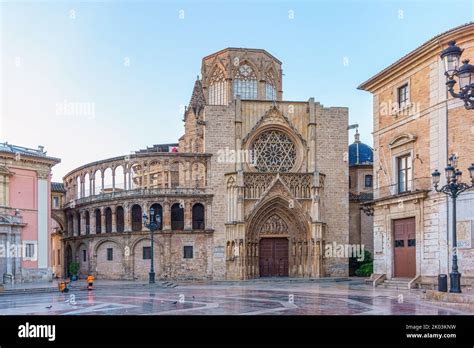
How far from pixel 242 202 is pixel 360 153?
1834 cm

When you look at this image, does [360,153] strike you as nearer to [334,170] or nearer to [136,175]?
[334,170]

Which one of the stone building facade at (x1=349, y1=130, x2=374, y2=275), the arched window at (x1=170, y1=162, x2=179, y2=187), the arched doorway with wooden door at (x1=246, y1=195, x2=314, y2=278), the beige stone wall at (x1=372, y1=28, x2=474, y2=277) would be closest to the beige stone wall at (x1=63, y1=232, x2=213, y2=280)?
the arched doorway with wooden door at (x1=246, y1=195, x2=314, y2=278)

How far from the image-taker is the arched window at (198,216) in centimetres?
4147

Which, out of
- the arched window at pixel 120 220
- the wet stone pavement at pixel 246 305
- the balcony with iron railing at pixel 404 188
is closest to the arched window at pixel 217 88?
the arched window at pixel 120 220

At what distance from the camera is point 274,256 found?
4122 centimetres

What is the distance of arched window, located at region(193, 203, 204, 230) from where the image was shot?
1633 inches

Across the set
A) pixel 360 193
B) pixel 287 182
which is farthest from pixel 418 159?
pixel 360 193

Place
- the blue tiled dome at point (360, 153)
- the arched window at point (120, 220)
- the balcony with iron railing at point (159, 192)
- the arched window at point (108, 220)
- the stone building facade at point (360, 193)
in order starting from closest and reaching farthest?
the balcony with iron railing at point (159, 192)
the arched window at point (120, 220)
the arched window at point (108, 220)
the stone building facade at point (360, 193)
the blue tiled dome at point (360, 153)

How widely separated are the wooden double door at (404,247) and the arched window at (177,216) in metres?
16.3

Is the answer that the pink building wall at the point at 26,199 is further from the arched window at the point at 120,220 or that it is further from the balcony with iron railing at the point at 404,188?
the balcony with iron railing at the point at 404,188

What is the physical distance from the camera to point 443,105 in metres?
26.5

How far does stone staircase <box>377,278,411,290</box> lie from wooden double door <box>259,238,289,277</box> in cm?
1196

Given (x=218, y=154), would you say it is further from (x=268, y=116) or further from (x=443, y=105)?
(x=443, y=105)
